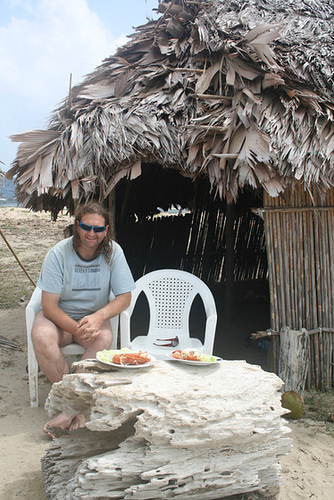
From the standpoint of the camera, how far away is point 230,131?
11.7 feet

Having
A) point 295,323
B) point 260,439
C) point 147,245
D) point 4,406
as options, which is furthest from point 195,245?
point 260,439

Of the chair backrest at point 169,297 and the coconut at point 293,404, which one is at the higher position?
the chair backrest at point 169,297

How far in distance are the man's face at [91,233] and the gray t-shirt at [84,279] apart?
6.0 inches

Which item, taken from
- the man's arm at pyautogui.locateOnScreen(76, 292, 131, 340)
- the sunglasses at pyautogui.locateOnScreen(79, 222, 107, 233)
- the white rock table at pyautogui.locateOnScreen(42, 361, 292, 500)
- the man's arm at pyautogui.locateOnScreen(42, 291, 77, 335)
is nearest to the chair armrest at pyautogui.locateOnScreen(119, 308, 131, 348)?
the man's arm at pyautogui.locateOnScreen(76, 292, 131, 340)

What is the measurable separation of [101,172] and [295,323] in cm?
212

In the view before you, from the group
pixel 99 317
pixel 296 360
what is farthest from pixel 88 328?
pixel 296 360

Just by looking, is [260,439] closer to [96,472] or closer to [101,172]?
[96,472]

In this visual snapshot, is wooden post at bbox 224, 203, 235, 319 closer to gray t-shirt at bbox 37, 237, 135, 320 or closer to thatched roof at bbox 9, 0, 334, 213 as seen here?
thatched roof at bbox 9, 0, 334, 213

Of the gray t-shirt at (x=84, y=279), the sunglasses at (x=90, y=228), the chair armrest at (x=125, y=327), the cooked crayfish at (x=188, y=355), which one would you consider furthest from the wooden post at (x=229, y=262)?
the cooked crayfish at (x=188, y=355)

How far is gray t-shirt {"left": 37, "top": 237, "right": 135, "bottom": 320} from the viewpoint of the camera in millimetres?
3141

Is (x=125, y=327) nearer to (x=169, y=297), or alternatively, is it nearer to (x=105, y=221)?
(x=169, y=297)

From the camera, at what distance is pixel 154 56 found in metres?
4.31

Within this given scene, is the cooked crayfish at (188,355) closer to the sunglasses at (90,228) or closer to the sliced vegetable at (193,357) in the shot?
the sliced vegetable at (193,357)

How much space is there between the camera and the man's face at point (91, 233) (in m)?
A: 3.03
